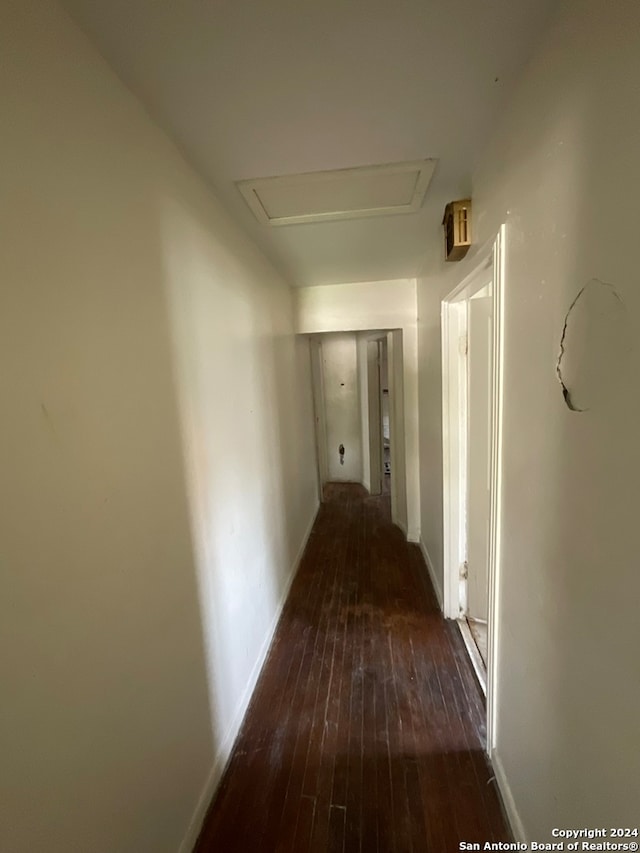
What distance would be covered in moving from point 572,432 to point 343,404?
4329 millimetres

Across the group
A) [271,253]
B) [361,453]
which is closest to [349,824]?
[271,253]

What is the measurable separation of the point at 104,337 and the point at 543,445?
112cm

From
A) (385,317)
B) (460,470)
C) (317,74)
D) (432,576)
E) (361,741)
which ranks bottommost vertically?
(361,741)

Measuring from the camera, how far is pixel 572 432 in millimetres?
813

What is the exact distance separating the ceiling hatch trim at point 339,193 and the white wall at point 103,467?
25 centimetres

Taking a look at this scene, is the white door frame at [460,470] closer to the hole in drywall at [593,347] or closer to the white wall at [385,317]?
the hole in drywall at [593,347]

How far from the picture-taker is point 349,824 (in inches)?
51.8

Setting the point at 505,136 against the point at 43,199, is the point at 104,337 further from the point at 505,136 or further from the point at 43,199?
the point at 505,136

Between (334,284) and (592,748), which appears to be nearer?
(592,748)

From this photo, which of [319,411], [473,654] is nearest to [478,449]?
[473,654]

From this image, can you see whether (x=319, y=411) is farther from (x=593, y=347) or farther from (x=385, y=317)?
(x=593, y=347)

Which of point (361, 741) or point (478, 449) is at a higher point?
point (478, 449)

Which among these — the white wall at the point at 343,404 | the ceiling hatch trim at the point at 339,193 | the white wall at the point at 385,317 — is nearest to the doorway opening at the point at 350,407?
the white wall at the point at 343,404

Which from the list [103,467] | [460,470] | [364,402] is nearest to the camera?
[103,467]
